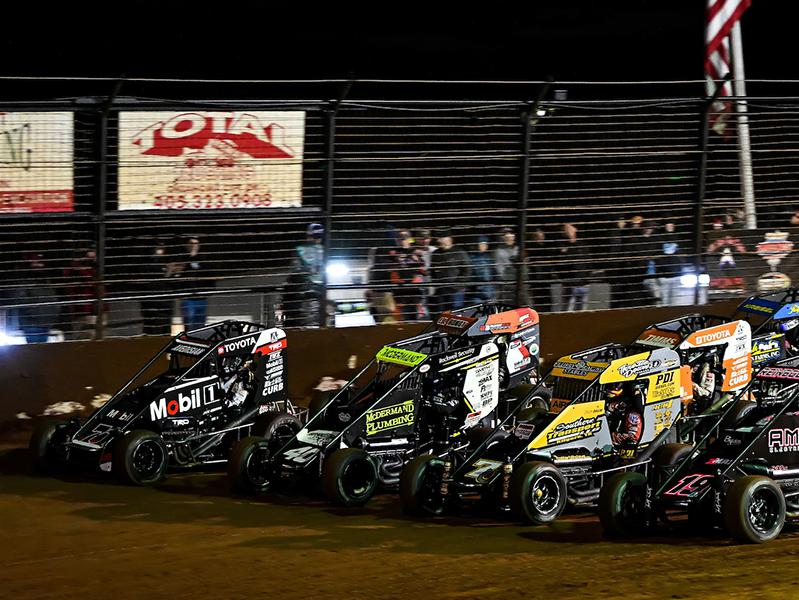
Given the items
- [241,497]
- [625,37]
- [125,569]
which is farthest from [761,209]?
[625,37]

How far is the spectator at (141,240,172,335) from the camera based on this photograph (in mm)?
14773

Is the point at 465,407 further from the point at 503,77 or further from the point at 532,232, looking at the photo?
the point at 503,77

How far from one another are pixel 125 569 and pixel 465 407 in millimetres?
4562

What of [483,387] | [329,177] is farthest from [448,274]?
[483,387]

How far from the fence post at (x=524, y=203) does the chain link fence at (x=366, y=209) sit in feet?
0.06

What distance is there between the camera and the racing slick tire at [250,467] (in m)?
12.2

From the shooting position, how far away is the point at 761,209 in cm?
1733

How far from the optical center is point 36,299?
1426 centimetres

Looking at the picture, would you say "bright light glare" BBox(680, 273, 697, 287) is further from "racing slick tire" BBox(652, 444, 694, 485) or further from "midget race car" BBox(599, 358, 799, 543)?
"midget race car" BBox(599, 358, 799, 543)

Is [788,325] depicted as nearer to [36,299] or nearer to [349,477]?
[349,477]

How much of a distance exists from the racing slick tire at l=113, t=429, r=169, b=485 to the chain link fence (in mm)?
2521

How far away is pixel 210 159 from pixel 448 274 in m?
3.30

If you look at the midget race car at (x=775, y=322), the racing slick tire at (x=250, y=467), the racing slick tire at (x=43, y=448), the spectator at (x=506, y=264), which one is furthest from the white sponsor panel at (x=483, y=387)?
A: the racing slick tire at (x=43, y=448)

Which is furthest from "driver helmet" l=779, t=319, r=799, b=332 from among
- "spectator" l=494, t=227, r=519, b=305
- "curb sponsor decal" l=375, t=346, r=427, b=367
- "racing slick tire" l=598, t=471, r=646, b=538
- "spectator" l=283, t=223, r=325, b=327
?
"racing slick tire" l=598, t=471, r=646, b=538
